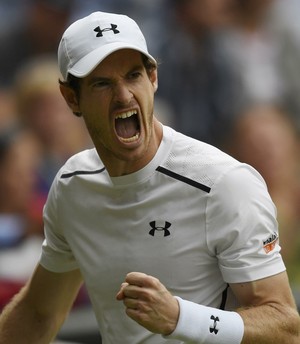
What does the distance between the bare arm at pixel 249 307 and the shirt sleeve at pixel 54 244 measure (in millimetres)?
845

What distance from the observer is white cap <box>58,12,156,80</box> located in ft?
13.0

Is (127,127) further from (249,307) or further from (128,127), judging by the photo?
(249,307)

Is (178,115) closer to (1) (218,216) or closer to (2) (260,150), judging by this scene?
(2) (260,150)

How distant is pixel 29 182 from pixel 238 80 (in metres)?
1.80

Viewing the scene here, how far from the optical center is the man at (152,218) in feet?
12.4

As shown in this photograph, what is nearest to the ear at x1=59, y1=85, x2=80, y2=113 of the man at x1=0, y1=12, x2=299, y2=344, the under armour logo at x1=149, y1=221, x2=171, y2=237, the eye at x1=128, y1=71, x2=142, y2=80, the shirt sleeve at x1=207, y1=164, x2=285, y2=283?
the man at x1=0, y1=12, x2=299, y2=344

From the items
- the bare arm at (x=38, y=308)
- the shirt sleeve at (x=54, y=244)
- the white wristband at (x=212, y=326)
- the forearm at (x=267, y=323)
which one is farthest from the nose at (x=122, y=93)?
the bare arm at (x=38, y=308)

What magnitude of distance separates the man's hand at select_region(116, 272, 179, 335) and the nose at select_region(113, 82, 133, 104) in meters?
0.68

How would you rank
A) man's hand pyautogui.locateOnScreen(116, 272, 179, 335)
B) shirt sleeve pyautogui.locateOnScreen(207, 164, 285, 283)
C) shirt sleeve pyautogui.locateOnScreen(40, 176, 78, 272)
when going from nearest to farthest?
man's hand pyautogui.locateOnScreen(116, 272, 179, 335) < shirt sleeve pyautogui.locateOnScreen(207, 164, 285, 283) < shirt sleeve pyautogui.locateOnScreen(40, 176, 78, 272)

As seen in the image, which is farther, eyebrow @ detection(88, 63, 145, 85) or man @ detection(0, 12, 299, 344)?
eyebrow @ detection(88, 63, 145, 85)

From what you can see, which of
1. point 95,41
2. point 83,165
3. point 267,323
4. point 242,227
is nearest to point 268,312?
point 267,323

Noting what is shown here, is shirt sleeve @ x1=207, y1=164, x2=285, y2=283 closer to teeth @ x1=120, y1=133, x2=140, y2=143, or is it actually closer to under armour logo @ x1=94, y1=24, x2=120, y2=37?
teeth @ x1=120, y1=133, x2=140, y2=143

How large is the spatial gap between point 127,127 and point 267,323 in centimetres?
84

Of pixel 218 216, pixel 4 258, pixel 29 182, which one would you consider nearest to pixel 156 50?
pixel 29 182
